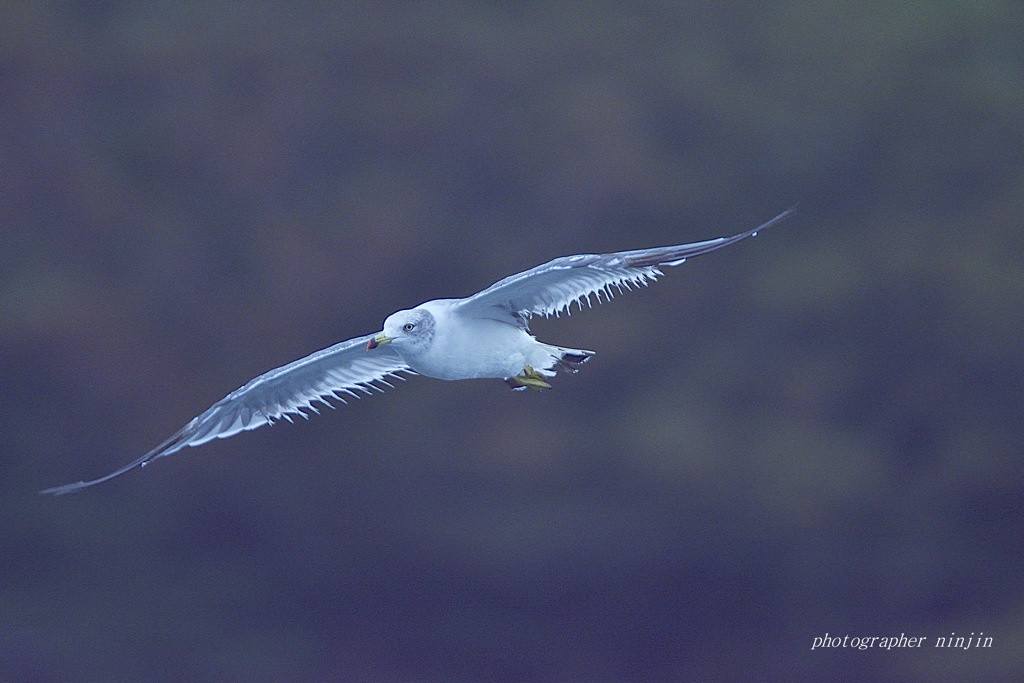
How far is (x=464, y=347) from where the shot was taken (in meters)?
5.82

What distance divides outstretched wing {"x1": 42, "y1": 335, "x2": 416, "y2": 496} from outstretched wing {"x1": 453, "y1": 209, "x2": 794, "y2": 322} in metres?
0.79

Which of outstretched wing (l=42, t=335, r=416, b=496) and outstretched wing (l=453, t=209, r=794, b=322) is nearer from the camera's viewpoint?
outstretched wing (l=453, t=209, r=794, b=322)

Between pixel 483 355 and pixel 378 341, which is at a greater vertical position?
pixel 378 341

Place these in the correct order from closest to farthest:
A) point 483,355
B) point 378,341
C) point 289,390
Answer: point 378,341 < point 483,355 < point 289,390

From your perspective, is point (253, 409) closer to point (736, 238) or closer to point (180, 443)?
point (180, 443)

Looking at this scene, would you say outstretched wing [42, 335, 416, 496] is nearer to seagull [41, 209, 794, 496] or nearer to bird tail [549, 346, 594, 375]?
seagull [41, 209, 794, 496]

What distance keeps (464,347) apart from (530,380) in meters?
0.48

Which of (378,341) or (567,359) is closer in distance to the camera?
(378,341)

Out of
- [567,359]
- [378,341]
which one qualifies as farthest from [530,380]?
[378,341]

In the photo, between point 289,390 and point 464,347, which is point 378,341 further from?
point 289,390

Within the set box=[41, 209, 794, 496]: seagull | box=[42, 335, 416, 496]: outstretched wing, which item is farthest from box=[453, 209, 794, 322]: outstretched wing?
box=[42, 335, 416, 496]: outstretched wing

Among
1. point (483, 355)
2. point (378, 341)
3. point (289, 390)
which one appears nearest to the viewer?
point (378, 341)

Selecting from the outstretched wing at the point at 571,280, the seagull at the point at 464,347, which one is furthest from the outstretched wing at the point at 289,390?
the outstretched wing at the point at 571,280

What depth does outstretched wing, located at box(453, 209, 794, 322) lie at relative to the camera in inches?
213
